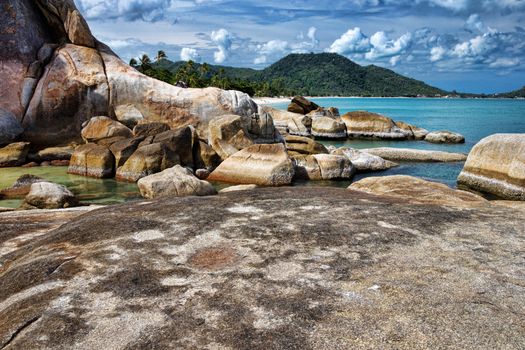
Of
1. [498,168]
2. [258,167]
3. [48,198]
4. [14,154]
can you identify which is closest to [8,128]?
[14,154]

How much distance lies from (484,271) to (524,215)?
2433mm

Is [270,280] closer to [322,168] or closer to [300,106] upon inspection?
[322,168]

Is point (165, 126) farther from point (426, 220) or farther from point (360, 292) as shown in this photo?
point (360, 292)

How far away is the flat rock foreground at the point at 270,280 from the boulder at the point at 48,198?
7.63 metres

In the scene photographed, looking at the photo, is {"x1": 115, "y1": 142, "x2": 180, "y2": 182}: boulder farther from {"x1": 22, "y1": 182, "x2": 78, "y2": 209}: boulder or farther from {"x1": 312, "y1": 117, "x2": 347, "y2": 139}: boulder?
{"x1": 312, "y1": 117, "x2": 347, "y2": 139}: boulder

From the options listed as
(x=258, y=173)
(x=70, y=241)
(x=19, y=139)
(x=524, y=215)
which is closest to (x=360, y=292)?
(x=70, y=241)

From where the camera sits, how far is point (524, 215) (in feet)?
19.6

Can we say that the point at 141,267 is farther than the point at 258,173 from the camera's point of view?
No

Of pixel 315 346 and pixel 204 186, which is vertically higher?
pixel 315 346

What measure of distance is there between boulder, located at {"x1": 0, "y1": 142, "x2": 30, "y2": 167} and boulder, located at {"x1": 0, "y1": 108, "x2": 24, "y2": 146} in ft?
2.59

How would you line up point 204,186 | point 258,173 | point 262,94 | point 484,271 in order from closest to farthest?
point 484,271, point 204,186, point 258,173, point 262,94

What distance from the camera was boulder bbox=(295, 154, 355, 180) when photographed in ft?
68.4

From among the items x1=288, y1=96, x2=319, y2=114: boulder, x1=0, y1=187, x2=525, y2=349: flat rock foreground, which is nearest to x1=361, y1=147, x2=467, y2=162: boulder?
x1=0, y1=187, x2=525, y2=349: flat rock foreground

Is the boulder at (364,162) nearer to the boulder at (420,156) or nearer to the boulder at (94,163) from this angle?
the boulder at (420,156)
